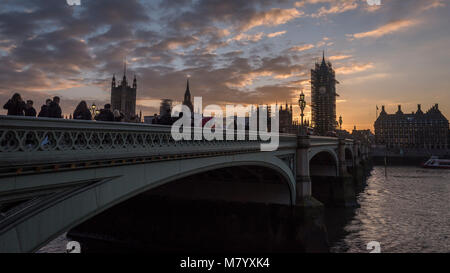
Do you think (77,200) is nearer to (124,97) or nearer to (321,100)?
(124,97)

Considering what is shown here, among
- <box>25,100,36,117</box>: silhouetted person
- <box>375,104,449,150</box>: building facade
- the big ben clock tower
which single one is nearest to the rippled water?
<box>25,100,36,117</box>: silhouetted person

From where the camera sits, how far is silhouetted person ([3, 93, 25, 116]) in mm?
6621

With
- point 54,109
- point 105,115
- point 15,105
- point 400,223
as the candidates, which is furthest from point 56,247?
point 400,223

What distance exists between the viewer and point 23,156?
5.75 metres

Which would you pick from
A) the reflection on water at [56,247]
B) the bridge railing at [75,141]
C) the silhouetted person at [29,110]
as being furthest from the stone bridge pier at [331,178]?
the silhouetted person at [29,110]

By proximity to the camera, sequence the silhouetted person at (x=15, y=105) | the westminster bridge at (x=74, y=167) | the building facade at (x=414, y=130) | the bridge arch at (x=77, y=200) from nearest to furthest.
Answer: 1. the westminster bridge at (x=74, y=167)
2. the bridge arch at (x=77, y=200)
3. the silhouetted person at (x=15, y=105)
4. the building facade at (x=414, y=130)

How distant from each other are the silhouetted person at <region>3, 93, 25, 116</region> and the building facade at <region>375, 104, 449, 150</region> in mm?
167290

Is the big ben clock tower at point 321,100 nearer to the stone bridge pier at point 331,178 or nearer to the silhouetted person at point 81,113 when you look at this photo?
the stone bridge pier at point 331,178

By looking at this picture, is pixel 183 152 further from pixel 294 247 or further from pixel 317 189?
pixel 317 189

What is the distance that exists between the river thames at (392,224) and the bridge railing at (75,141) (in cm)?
1807

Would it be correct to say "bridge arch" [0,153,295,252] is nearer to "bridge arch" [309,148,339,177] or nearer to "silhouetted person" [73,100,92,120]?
"silhouetted person" [73,100,92,120]

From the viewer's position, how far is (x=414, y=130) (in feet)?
536

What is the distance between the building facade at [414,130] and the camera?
158 metres
